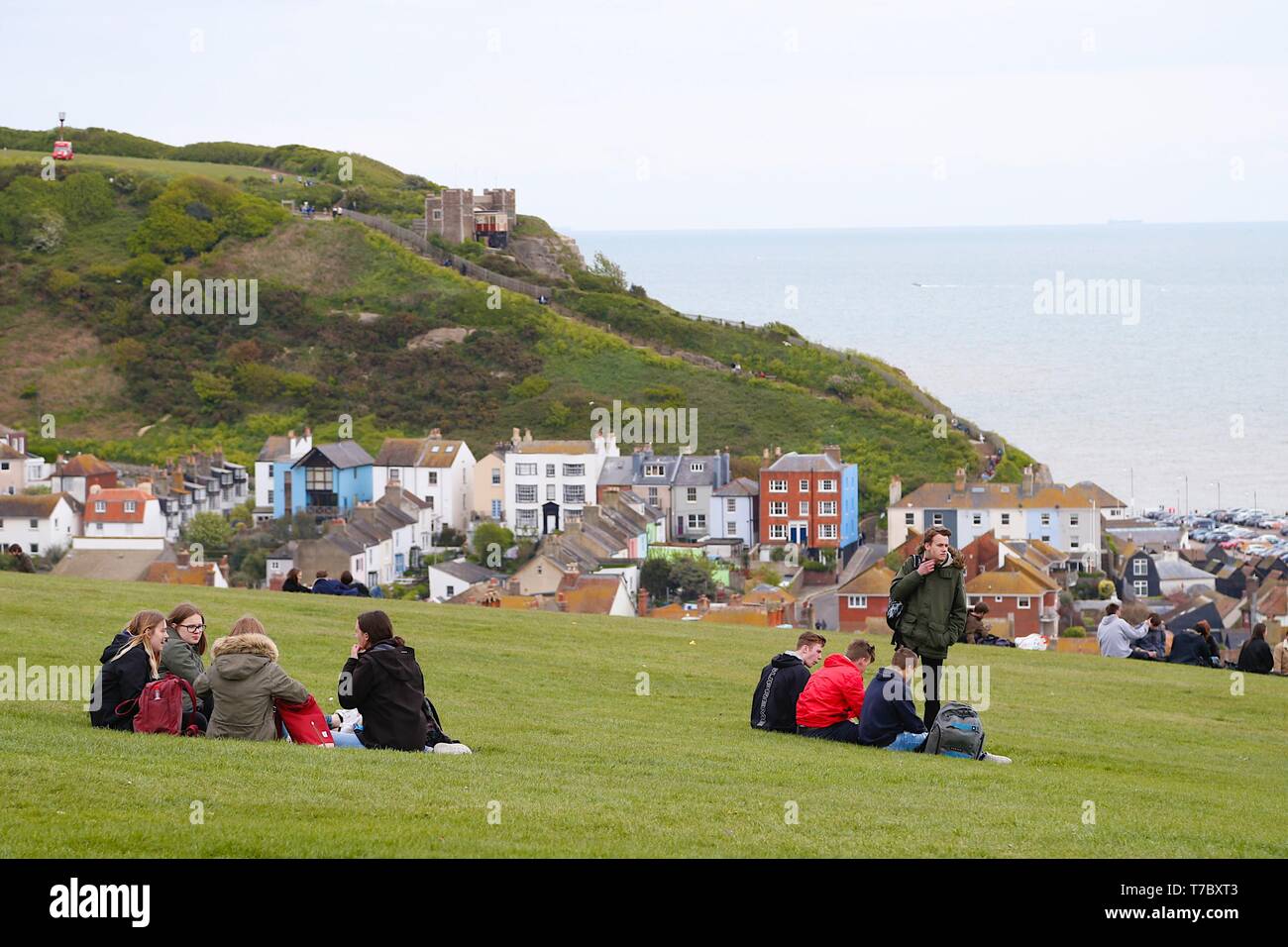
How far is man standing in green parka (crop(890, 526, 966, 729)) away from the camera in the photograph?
14914mm

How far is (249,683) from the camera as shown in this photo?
12.6 meters

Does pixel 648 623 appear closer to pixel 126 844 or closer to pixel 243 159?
pixel 126 844

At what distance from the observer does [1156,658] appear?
25.8 m

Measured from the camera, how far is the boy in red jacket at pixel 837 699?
15.1m

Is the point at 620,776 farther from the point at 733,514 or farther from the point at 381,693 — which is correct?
the point at 733,514

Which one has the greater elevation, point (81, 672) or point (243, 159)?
point (243, 159)

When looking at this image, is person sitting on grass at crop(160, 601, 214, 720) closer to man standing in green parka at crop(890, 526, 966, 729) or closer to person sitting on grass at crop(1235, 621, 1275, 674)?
man standing in green parka at crop(890, 526, 966, 729)

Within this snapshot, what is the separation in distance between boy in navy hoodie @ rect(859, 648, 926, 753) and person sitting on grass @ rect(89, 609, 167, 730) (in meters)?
5.76

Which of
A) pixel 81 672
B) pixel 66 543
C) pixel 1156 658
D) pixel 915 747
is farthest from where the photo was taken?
pixel 66 543

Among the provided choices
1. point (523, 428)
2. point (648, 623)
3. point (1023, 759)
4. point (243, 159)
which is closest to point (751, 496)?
point (523, 428)

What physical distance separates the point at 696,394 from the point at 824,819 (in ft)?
297

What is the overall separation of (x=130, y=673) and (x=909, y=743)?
21.3 ft

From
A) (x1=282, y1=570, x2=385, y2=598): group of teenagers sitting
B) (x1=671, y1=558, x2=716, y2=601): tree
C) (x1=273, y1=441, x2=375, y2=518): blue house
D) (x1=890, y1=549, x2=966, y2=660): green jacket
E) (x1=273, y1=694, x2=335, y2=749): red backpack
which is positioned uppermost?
(x1=273, y1=441, x2=375, y2=518): blue house

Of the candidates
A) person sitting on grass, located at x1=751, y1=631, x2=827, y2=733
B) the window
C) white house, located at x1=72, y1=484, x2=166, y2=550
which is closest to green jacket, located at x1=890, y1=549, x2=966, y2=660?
person sitting on grass, located at x1=751, y1=631, x2=827, y2=733
